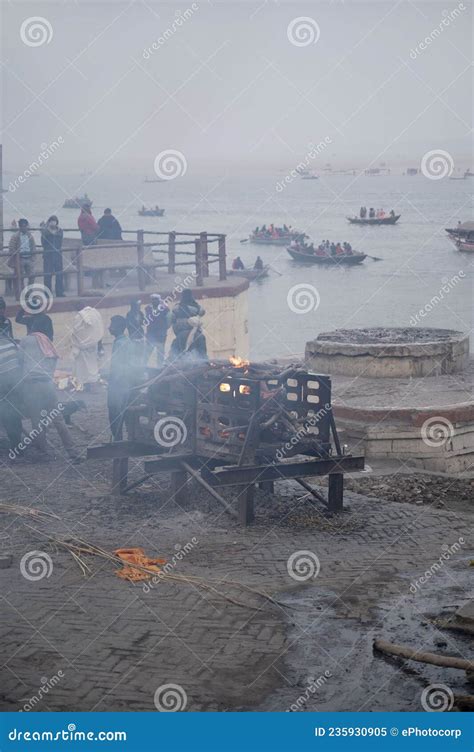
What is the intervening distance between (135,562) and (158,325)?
6679 mm

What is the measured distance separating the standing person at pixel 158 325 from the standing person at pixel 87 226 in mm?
6289

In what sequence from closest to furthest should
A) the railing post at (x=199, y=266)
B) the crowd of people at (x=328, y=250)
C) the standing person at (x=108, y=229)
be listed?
the railing post at (x=199, y=266) < the standing person at (x=108, y=229) < the crowd of people at (x=328, y=250)

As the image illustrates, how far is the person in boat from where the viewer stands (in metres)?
12.9

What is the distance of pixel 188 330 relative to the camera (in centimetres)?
1311

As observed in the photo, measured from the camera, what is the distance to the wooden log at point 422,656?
6.73m

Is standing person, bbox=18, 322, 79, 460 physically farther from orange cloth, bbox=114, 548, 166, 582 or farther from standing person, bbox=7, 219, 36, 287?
standing person, bbox=7, 219, 36, 287

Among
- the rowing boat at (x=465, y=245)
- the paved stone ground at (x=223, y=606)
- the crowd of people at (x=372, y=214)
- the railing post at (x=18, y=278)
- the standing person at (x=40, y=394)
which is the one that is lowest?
the paved stone ground at (x=223, y=606)

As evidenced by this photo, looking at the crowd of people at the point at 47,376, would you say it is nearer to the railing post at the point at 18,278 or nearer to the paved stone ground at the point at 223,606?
the paved stone ground at the point at 223,606

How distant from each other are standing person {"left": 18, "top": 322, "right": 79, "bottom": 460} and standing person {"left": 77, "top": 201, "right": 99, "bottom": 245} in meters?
9.04

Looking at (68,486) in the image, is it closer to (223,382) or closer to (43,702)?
(223,382)

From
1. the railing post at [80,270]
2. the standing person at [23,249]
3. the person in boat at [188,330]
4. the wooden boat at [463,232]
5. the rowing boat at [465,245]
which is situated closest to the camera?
the person in boat at [188,330]

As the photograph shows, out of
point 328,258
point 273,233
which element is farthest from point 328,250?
point 273,233

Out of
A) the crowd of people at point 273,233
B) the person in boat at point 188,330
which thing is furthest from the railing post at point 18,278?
the crowd of people at point 273,233

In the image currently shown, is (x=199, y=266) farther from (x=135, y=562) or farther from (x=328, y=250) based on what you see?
(x=328, y=250)
